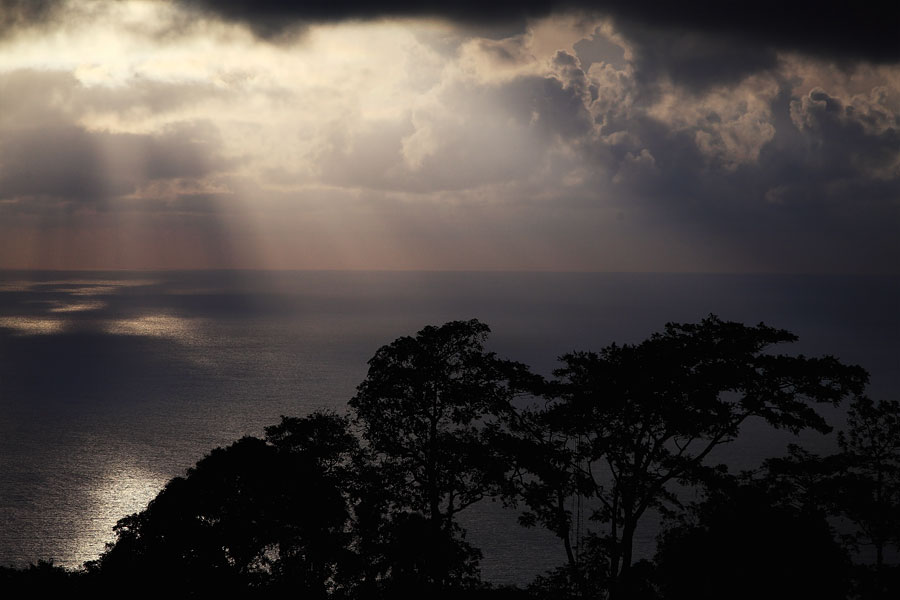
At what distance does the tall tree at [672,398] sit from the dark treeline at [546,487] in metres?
0.08

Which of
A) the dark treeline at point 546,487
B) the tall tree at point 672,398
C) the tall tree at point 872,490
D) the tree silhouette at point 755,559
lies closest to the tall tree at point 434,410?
the dark treeline at point 546,487

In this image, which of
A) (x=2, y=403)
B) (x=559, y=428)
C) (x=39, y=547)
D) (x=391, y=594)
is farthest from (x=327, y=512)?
(x=2, y=403)

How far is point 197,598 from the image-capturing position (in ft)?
92.9

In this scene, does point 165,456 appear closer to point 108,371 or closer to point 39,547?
point 39,547

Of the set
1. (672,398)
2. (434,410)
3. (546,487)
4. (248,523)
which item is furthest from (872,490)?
(248,523)

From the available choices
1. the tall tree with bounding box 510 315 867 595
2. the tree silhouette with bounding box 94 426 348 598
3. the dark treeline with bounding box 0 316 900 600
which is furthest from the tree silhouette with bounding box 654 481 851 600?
the tree silhouette with bounding box 94 426 348 598

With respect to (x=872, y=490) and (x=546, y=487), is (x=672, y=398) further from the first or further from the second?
(x=872, y=490)

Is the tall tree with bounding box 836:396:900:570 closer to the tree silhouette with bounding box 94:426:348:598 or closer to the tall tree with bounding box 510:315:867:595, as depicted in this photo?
the tall tree with bounding box 510:315:867:595

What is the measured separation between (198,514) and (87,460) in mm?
90693

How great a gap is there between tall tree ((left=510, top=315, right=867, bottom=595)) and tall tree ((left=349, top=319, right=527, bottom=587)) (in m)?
3.61

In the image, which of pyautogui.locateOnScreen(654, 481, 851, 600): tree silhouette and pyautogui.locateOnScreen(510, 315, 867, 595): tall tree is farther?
pyautogui.locateOnScreen(510, 315, 867, 595): tall tree

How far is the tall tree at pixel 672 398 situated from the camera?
2486cm

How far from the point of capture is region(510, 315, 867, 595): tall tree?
979 inches

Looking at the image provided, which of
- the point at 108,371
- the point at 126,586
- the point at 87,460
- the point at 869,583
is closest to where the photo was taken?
the point at 869,583
